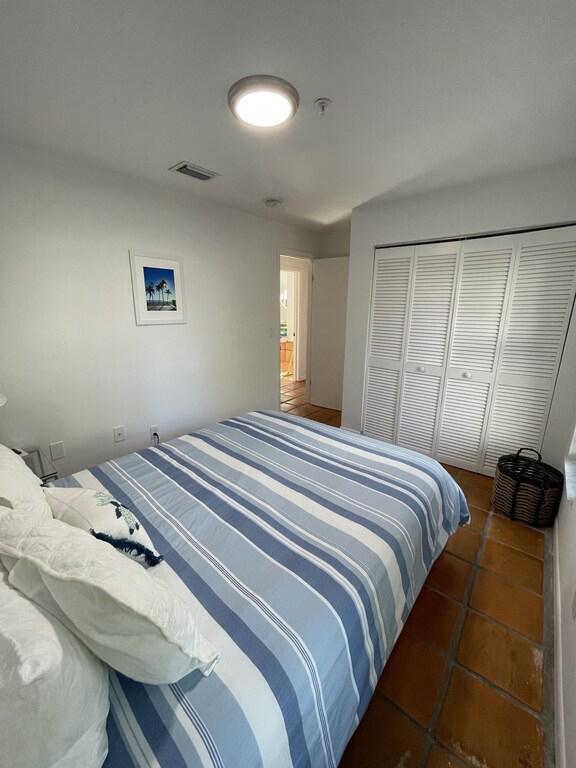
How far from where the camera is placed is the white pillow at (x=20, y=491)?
946 millimetres

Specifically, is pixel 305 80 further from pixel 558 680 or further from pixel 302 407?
pixel 302 407

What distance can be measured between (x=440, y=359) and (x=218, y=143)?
2306mm

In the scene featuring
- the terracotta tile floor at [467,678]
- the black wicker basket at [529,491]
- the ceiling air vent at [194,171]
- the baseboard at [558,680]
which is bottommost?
the terracotta tile floor at [467,678]

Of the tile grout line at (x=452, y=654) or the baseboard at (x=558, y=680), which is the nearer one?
the baseboard at (x=558, y=680)

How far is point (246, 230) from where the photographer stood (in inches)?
126

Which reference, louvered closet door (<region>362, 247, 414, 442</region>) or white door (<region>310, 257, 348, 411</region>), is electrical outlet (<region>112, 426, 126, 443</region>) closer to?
louvered closet door (<region>362, 247, 414, 442</region>)

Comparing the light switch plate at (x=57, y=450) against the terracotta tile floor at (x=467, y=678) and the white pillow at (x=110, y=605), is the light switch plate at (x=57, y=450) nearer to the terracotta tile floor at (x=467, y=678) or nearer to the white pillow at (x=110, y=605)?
the white pillow at (x=110, y=605)

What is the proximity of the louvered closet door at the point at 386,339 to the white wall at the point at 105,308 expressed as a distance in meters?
1.29

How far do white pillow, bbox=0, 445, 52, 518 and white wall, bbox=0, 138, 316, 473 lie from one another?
1.15 m

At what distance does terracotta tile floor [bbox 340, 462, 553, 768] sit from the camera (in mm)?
1076

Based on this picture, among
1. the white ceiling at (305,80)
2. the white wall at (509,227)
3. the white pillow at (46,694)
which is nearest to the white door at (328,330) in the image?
the white wall at (509,227)

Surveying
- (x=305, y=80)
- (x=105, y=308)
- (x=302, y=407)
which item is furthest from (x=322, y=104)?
(x=302, y=407)

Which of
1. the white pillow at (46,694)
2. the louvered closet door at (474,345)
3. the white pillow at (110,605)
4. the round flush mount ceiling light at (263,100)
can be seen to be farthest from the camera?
the louvered closet door at (474,345)

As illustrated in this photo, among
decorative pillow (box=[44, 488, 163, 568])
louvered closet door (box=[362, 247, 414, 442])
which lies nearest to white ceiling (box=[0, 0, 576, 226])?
louvered closet door (box=[362, 247, 414, 442])
